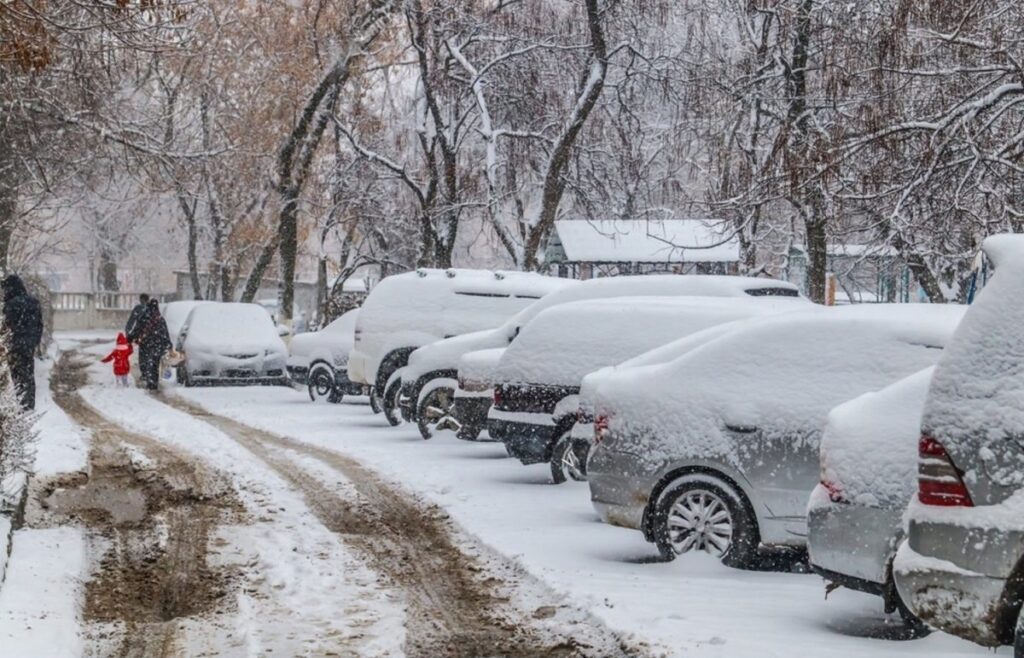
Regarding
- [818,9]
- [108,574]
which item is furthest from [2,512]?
[818,9]

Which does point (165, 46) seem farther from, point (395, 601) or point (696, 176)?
point (696, 176)

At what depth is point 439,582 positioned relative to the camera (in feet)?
27.9

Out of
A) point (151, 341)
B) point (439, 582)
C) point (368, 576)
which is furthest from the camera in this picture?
point (151, 341)

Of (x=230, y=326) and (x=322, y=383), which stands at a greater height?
(x=230, y=326)

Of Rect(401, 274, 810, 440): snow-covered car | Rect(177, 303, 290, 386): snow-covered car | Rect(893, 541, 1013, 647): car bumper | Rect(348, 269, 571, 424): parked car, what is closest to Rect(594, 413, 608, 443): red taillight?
Rect(893, 541, 1013, 647): car bumper

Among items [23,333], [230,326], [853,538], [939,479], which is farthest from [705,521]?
[230,326]

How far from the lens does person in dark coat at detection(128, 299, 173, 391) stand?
25.6 meters

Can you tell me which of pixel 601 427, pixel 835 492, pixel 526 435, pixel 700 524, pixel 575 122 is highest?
pixel 575 122

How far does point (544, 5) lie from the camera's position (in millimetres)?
26375

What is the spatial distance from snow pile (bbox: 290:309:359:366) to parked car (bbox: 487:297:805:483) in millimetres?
10651

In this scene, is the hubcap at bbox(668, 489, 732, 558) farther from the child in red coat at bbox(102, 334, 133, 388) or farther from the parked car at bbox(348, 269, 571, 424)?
the child in red coat at bbox(102, 334, 133, 388)

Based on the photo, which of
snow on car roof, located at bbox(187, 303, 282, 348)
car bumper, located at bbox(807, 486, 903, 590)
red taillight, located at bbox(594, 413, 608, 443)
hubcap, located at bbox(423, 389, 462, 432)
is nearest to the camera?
car bumper, located at bbox(807, 486, 903, 590)

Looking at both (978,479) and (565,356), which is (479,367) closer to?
(565,356)

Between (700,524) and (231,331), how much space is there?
18419mm
